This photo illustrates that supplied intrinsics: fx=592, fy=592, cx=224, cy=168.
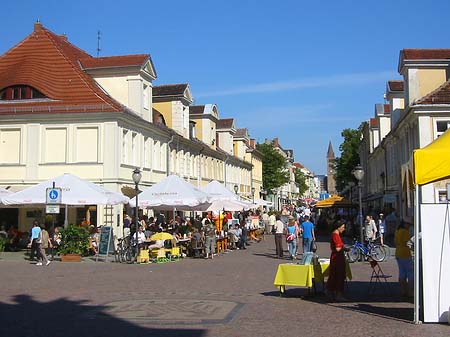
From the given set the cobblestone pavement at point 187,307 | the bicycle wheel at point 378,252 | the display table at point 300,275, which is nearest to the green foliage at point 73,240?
the cobblestone pavement at point 187,307

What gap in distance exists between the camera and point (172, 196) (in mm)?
24438

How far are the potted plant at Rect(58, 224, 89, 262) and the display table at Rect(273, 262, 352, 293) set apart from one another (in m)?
12.5

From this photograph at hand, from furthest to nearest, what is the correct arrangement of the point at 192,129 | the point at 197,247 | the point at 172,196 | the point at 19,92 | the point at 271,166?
the point at 271,166
the point at 192,129
the point at 19,92
the point at 197,247
the point at 172,196

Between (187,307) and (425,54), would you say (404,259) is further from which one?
(425,54)

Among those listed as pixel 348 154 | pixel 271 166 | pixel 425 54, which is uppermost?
pixel 425 54

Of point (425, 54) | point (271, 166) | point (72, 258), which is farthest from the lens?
point (271, 166)

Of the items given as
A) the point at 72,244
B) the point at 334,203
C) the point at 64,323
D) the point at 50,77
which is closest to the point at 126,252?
the point at 72,244

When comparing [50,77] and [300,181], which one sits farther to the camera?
[300,181]

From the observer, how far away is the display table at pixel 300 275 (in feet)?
42.1

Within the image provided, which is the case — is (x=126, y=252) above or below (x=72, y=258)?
above

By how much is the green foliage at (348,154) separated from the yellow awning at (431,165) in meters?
66.7

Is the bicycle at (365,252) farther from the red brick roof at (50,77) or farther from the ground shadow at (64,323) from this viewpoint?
the red brick roof at (50,77)

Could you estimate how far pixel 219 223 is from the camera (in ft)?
108

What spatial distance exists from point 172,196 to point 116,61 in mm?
13328
